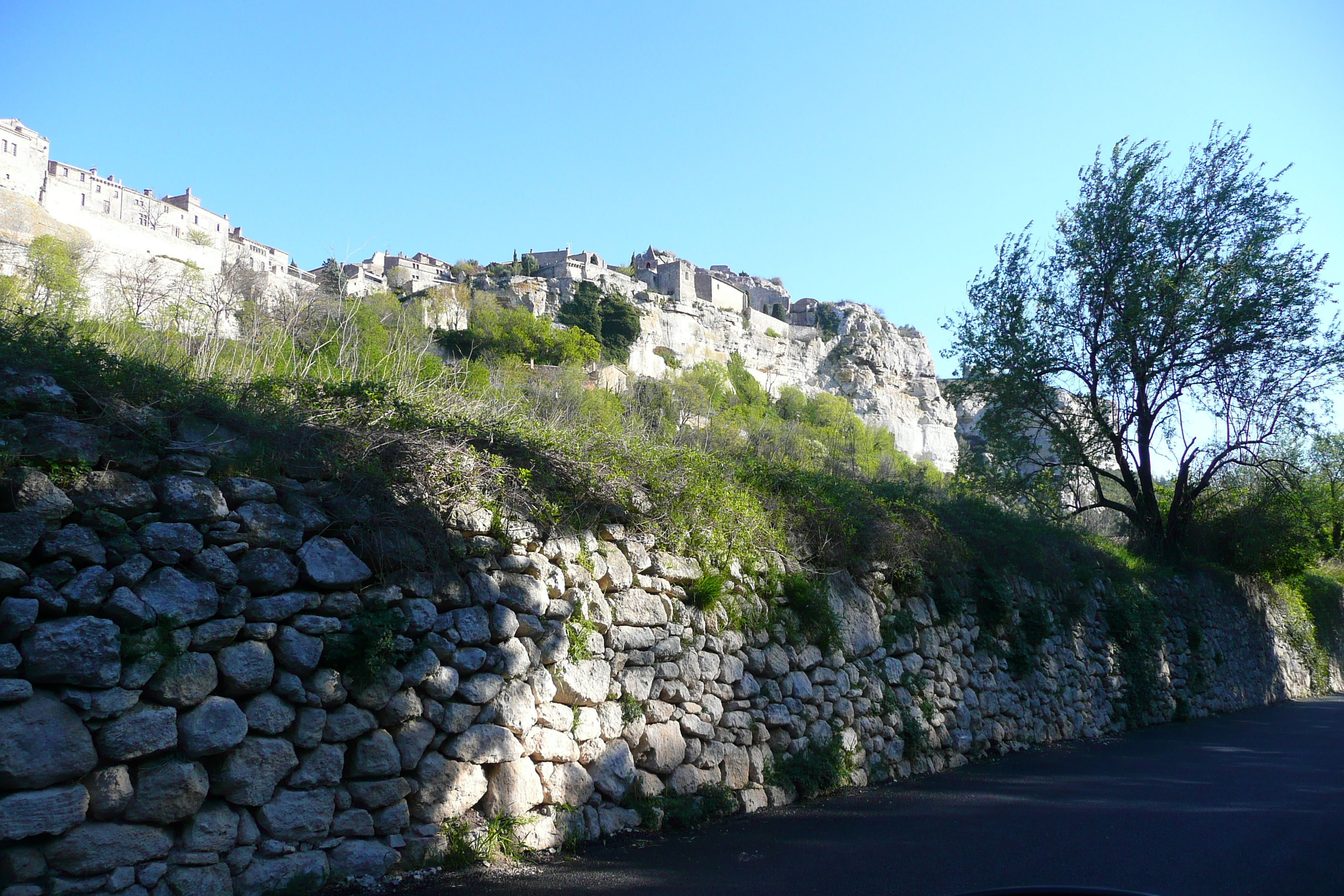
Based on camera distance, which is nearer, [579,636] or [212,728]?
[212,728]

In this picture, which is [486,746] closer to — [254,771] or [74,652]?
[254,771]

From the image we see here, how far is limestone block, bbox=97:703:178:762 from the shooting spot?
144 inches

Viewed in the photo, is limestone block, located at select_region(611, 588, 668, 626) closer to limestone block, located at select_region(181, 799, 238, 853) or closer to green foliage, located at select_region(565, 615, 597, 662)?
green foliage, located at select_region(565, 615, 597, 662)

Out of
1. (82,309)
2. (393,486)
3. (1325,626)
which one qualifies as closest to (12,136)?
(82,309)

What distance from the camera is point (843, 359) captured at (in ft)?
A: 268

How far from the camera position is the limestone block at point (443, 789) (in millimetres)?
4719

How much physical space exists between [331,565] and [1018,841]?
5195 mm

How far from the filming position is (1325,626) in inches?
873

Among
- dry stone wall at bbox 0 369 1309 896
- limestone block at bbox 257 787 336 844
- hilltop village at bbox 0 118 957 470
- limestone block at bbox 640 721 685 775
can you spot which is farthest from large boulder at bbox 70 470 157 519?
hilltop village at bbox 0 118 957 470

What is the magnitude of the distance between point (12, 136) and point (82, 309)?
207ft

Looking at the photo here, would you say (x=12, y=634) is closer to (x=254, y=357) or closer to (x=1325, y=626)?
(x=254, y=357)

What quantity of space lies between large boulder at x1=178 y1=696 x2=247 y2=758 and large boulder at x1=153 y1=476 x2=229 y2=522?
2.94 feet

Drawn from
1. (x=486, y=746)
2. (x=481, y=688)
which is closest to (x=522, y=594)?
(x=481, y=688)

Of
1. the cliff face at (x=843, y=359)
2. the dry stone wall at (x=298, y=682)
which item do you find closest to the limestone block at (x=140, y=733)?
the dry stone wall at (x=298, y=682)
